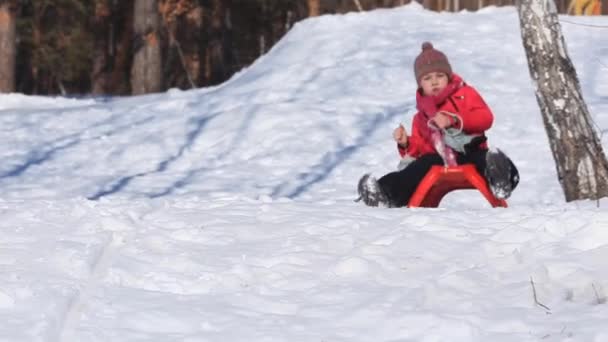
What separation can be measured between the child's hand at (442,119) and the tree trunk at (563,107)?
597 millimetres

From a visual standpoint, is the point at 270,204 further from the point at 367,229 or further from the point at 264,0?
the point at 264,0

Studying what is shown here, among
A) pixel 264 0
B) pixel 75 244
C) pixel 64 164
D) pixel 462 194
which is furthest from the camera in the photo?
pixel 264 0

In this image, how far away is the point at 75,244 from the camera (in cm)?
655

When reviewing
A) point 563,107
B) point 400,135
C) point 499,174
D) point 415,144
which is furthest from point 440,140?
point 563,107

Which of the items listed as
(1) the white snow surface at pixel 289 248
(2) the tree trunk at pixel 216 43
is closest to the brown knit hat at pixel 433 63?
(1) the white snow surface at pixel 289 248

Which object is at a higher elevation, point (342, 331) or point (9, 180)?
point (342, 331)

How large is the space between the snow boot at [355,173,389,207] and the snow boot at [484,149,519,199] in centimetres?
79

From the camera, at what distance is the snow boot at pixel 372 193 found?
8.22 m

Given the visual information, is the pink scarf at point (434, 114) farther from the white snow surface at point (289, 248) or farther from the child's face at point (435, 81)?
the white snow surface at point (289, 248)

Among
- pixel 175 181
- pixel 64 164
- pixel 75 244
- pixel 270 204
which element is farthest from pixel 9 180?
pixel 75 244

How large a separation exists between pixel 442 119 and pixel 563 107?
75 centimetres

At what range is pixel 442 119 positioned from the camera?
25.5 ft

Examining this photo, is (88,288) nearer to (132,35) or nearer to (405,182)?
(405,182)

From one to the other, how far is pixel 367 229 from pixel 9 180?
270 inches
